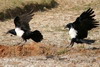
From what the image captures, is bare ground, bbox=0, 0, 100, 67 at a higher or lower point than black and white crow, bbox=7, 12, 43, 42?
lower

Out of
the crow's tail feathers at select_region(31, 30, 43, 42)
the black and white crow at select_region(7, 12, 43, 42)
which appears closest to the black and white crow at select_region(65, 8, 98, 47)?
the crow's tail feathers at select_region(31, 30, 43, 42)

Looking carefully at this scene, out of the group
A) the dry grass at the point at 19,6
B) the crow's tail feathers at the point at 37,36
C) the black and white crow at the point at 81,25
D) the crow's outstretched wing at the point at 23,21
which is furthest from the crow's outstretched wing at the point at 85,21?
the dry grass at the point at 19,6

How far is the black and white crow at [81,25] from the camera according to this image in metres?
16.3

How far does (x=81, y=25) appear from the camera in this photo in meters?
16.4

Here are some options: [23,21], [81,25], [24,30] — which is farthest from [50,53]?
[23,21]

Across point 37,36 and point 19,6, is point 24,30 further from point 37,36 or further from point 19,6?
point 19,6

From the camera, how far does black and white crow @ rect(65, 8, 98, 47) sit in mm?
16328

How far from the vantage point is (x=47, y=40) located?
21.7m

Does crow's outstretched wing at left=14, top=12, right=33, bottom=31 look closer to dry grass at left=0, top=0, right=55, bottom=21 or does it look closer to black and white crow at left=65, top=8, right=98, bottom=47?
black and white crow at left=65, top=8, right=98, bottom=47

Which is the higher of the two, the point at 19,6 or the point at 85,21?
the point at 19,6

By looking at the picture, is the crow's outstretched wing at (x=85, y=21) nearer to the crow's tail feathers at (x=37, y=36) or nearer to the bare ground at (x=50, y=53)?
the bare ground at (x=50, y=53)

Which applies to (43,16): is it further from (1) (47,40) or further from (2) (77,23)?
(2) (77,23)

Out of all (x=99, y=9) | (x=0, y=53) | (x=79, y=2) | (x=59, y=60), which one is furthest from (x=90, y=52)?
(x=79, y=2)

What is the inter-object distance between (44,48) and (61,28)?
10217 mm
